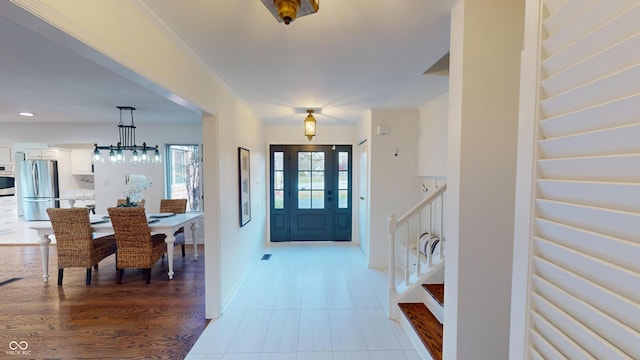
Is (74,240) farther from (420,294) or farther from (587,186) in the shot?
(587,186)

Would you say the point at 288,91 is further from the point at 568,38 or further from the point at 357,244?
the point at 357,244

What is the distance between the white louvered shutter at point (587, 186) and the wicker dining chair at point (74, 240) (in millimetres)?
4386

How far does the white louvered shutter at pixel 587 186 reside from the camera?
18.7 inches

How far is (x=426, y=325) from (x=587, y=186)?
2232 millimetres

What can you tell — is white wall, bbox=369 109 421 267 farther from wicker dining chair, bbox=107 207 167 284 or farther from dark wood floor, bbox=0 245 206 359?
wicker dining chair, bbox=107 207 167 284

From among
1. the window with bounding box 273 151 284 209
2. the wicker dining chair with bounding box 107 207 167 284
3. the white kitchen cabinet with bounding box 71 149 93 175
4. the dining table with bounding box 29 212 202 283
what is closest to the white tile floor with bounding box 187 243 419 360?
the dining table with bounding box 29 212 202 283

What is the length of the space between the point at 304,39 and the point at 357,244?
4.17m

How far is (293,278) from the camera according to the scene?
366 cm

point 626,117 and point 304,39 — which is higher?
point 304,39

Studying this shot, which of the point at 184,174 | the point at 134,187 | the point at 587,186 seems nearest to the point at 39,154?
the point at 184,174

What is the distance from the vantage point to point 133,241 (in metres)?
3.51

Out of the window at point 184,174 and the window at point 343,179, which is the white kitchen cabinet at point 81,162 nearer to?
the window at point 184,174

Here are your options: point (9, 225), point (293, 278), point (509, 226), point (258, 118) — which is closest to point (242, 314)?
point (293, 278)

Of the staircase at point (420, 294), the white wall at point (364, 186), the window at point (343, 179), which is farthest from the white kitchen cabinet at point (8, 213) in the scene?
the staircase at point (420, 294)
